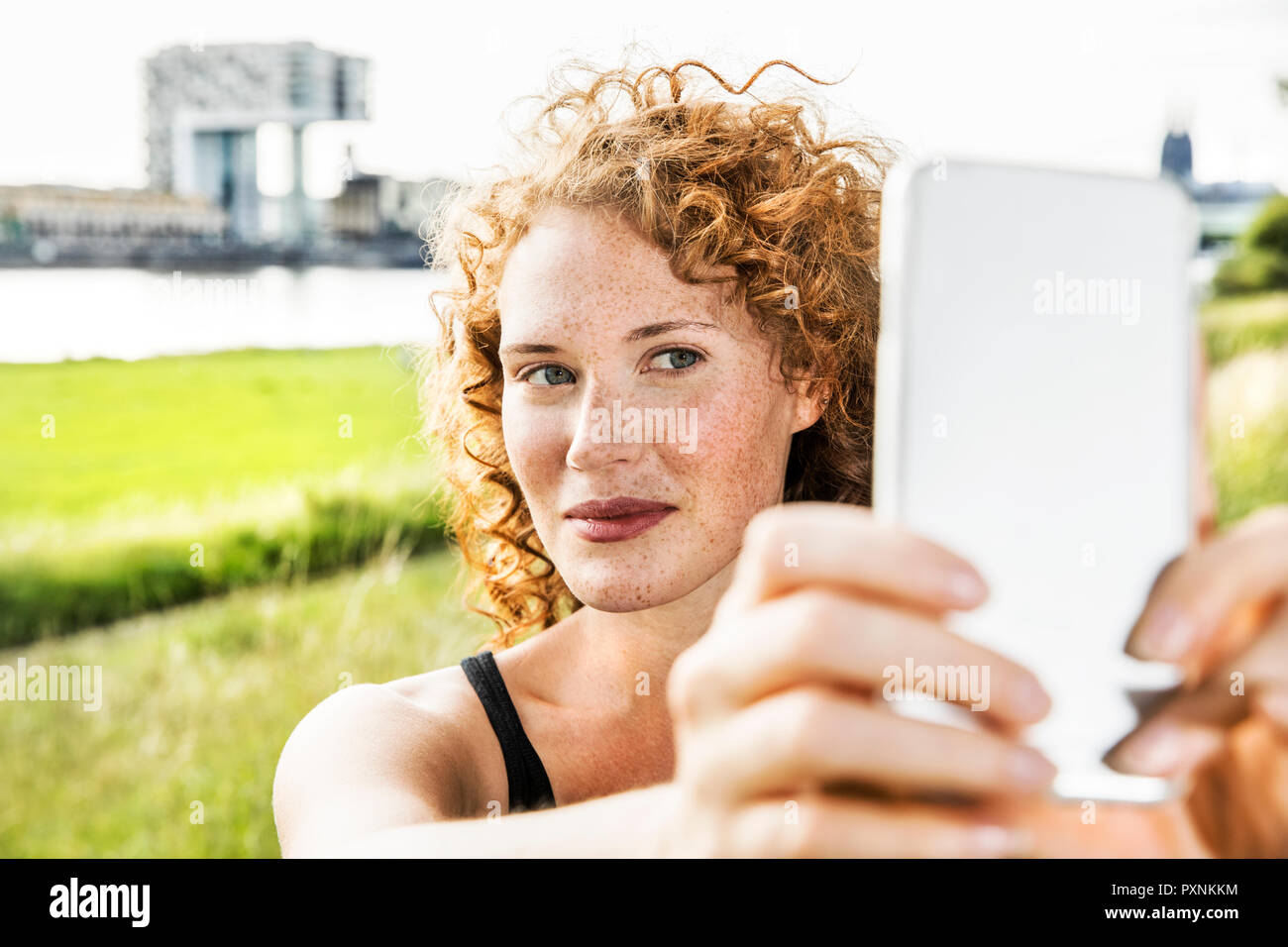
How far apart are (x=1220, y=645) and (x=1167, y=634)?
21 mm

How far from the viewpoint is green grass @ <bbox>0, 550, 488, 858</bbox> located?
2922 mm

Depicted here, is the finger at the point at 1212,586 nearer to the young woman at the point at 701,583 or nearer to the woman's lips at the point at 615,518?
the young woman at the point at 701,583

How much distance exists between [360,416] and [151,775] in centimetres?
147

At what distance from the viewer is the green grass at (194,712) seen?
9.59 ft

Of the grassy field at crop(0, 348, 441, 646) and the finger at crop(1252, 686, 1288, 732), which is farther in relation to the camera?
the grassy field at crop(0, 348, 441, 646)

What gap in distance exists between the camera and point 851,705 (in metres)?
0.41

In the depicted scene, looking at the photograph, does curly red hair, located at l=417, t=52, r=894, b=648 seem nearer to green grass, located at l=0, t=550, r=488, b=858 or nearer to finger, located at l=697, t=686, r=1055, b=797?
finger, located at l=697, t=686, r=1055, b=797

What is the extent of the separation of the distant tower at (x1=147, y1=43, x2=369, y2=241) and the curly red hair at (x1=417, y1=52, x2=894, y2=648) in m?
1.60

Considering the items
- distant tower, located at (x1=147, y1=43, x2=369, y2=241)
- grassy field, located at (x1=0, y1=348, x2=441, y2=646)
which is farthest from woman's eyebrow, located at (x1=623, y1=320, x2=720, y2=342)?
grassy field, located at (x1=0, y1=348, x2=441, y2=646)

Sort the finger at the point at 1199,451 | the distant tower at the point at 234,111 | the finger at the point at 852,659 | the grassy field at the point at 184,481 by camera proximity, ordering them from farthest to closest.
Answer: the grassy field at the point at 184,481
the distant tower at the point at 234,111
the finger at the point at 1199,451
the finger at the point at 852,659

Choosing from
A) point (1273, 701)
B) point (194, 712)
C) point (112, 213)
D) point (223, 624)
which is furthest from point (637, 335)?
point (223, 624)

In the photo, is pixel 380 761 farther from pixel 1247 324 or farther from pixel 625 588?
pixel 1247 324

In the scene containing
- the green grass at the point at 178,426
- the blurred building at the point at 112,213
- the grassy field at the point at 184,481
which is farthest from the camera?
the green grass at the point at 178,426

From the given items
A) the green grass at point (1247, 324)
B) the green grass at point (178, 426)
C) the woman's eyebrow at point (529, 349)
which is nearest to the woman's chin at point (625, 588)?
the woman's eyebrow at point (529, 349)
